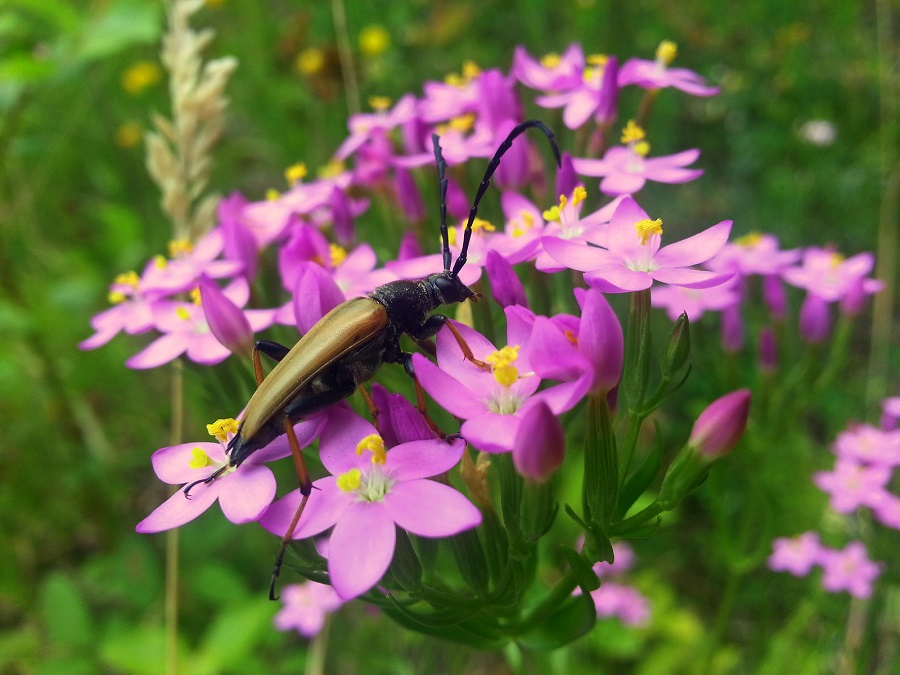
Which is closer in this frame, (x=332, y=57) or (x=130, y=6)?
(x=130, y=6)

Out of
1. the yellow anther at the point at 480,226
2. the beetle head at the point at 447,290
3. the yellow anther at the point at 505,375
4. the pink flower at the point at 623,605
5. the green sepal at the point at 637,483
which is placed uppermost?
the yellow anther at the point at 480,226

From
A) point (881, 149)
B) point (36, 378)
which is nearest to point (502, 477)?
point (36, 378)

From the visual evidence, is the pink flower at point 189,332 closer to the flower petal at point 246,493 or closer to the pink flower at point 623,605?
the flower petal at point 246,493

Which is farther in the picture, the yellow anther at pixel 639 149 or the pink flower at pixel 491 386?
the yellow anther at pixel 639 149

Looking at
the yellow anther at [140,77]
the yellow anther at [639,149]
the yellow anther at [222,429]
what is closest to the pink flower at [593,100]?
the yellow anther at [639,149]

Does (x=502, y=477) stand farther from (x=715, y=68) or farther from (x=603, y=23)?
(x=715, y=68)
